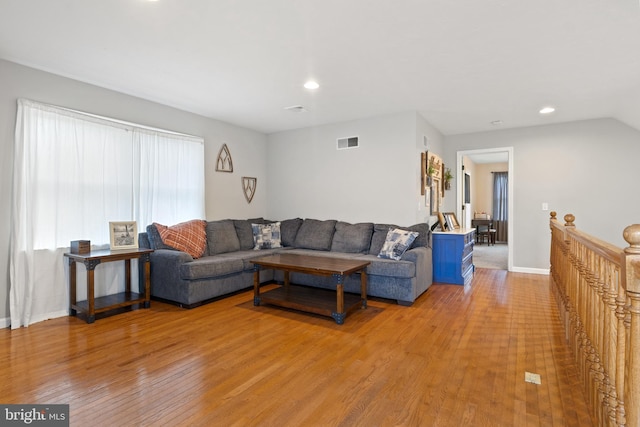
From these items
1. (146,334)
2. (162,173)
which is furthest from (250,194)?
(146,334)

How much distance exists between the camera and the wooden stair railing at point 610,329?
1.20m

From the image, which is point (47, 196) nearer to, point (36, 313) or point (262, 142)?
point (36, 313)

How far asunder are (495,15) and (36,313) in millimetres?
4668

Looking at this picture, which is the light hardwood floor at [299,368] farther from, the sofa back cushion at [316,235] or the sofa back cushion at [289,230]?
the sofa back cushion at [289,230]

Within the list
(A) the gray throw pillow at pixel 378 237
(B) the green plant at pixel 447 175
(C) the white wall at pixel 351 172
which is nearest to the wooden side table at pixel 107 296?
(C) the white wall at pixel 351 172

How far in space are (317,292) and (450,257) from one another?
2079 millimetres

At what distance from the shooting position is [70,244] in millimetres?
3443

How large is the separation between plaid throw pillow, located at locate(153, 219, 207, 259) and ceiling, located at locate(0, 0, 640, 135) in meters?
1.59

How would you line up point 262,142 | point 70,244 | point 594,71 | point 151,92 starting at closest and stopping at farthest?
point 594,71 → point 70,244 → point 151,92 → point 262,142

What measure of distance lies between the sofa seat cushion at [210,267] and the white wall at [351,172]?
185cm

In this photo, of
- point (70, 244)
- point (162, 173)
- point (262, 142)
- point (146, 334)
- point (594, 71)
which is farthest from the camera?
point (262, 142)

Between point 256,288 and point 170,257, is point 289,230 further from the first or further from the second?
point 170,257

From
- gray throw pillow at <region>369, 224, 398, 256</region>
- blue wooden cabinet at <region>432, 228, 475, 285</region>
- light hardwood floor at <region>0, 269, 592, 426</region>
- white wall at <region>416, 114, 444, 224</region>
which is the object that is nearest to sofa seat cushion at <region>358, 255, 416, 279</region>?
light hardwood floor at <region>0, 269, 592, 426</region>

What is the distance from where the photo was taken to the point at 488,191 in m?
10.0
